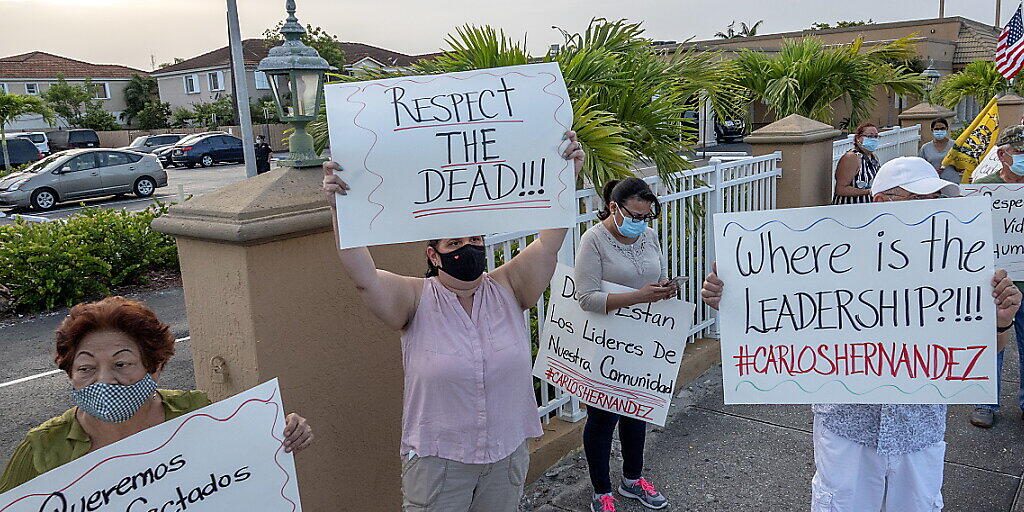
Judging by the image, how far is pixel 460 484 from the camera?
2732 mm

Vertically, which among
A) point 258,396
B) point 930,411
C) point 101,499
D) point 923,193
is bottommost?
point 930,411

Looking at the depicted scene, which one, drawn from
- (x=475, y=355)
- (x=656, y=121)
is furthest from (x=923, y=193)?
(x=656, y=121)

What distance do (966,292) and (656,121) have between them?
335 cm

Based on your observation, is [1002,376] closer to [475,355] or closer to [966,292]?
[966,292]

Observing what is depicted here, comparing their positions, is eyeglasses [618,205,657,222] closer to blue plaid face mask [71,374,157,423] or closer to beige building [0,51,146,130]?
blue plaid face mask [71,374,157,423]

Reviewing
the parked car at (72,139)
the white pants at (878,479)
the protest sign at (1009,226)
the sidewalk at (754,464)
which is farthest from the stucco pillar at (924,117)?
the parked car at (72,139)

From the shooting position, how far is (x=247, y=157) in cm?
1417

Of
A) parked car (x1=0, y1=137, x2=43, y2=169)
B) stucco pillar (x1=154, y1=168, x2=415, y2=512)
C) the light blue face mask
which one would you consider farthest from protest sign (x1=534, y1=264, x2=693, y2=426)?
parked car (x1=0, y1=137, x2=43, y2=169)

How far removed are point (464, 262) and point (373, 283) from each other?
0.33 m

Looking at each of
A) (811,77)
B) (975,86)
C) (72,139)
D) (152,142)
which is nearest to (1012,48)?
(975,86)

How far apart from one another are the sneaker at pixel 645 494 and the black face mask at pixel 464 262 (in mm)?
1958

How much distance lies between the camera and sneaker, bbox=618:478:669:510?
13.3 ft

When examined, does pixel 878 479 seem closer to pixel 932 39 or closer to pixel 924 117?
A: pixel 924 117

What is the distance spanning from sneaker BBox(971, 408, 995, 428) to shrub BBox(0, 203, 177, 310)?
8.15 metres
